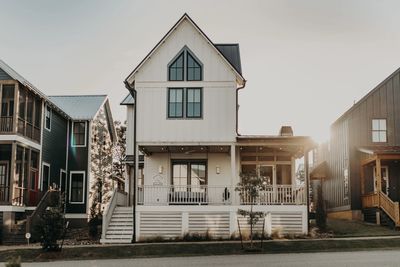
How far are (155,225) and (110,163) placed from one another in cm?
1642

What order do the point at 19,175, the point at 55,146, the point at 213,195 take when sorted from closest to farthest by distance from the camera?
the point at 213,195 → the point at 19,175 → the point at 55,146

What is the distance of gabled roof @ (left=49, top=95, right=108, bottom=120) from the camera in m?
37.8

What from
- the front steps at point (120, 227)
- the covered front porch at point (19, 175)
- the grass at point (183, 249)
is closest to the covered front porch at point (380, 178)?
the grass at point (183, 249)

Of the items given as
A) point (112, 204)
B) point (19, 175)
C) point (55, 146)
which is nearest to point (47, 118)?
point (55, 146)

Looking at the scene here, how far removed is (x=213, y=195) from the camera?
96.0 feet

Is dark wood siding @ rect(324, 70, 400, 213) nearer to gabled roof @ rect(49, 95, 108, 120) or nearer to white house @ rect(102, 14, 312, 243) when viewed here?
white house @ rect(102, 14, 312, 243)

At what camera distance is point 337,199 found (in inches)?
1459

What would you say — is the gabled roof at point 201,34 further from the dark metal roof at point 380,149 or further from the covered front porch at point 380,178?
the covered front porch at point 380,178

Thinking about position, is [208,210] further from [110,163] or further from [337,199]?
[110,163]

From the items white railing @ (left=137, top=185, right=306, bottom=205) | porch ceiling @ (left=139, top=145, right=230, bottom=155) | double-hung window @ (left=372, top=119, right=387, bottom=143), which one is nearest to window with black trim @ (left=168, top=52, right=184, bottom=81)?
porch ceiling @ (left=139, top=145, right=230, bottom=155)

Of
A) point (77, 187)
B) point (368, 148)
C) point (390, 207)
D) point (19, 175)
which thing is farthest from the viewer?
point (77, 187)

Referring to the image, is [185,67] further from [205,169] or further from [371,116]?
[371,116]

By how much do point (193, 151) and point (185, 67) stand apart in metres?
4.23

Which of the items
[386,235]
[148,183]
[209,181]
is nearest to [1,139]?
[148,183]
